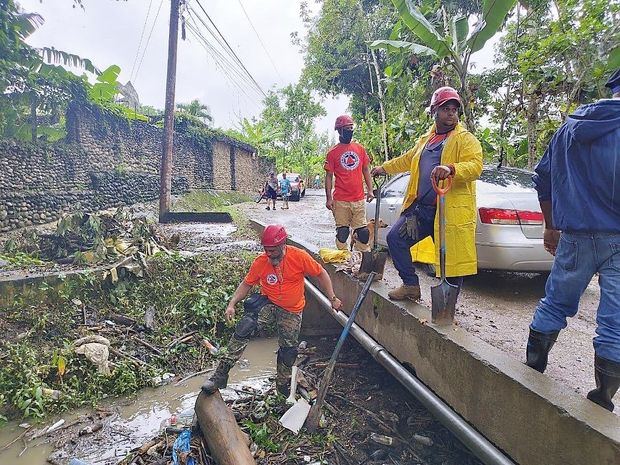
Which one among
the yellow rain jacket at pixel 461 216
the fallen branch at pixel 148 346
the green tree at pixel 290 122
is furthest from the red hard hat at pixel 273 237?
the green tree at pixel 290 122

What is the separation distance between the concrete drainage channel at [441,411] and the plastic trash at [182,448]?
1735 millimetres

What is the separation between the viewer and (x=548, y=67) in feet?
22.5

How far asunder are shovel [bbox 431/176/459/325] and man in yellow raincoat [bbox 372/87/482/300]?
7 centimetres

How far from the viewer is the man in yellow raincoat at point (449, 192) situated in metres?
2.91

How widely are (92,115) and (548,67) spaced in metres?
13.1

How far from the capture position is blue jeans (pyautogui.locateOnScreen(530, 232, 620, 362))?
1.95 m

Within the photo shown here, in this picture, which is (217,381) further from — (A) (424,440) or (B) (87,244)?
(B) (87,244)

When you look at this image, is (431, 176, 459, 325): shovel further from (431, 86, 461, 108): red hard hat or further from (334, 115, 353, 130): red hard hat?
(334, 115, 353, 130): red hard hat

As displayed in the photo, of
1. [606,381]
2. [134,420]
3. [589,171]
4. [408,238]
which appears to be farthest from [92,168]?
[606,381]

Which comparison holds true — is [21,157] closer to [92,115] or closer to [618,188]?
[92,115]

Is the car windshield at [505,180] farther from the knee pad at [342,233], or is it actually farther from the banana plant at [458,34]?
the banana plant at [458,34]

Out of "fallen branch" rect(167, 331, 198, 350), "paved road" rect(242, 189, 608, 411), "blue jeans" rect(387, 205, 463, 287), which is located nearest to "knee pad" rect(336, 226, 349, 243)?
"paved road" rect(242, 189, 608, 411)

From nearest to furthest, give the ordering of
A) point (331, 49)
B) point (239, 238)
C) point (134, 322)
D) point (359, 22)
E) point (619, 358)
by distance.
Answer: point (619, 358)
point (134, 322)
point (239, 238)
point (359, 22)
point (331, 49)

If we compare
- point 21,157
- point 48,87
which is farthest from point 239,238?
point 48,87
